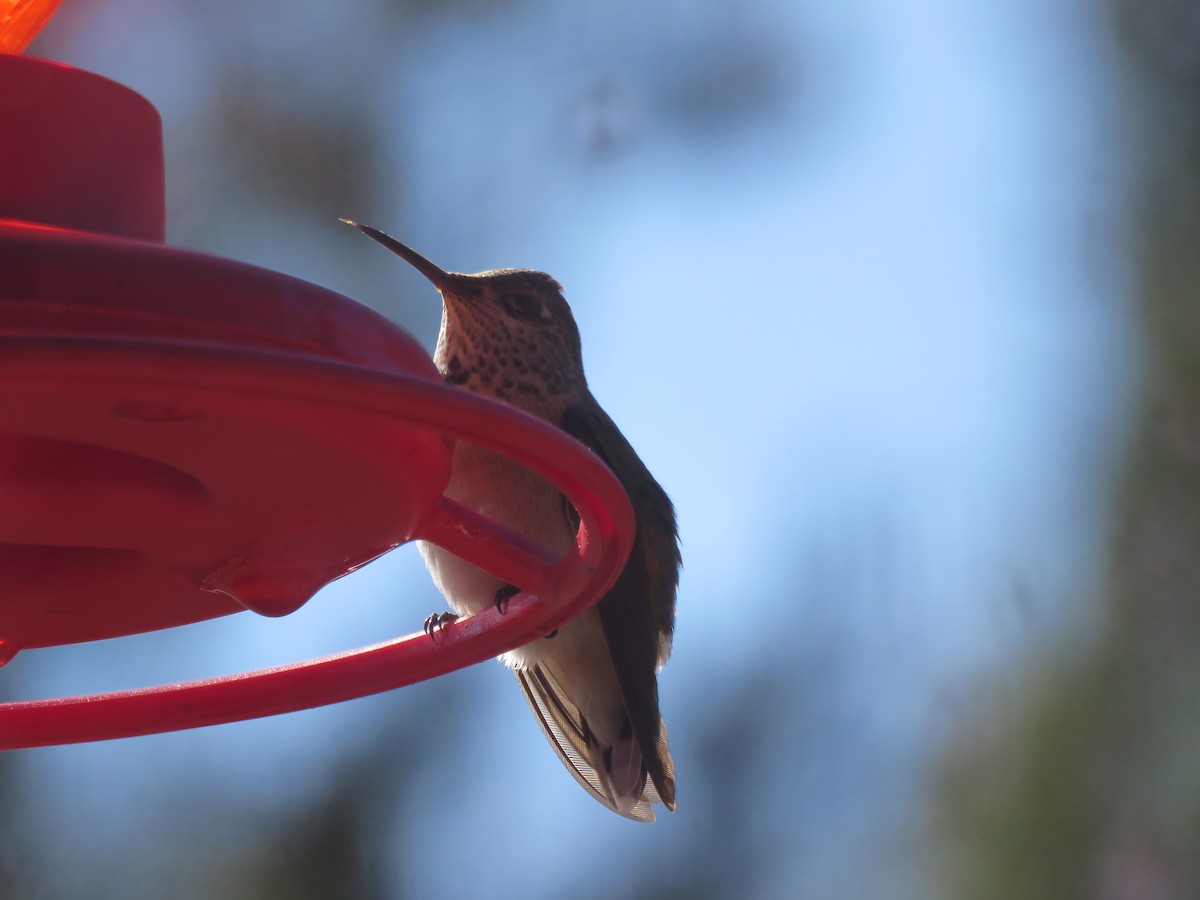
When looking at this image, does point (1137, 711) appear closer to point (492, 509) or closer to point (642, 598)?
point (642, 598)

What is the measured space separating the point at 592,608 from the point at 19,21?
2216 millimetres

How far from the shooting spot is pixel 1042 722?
4.03 m

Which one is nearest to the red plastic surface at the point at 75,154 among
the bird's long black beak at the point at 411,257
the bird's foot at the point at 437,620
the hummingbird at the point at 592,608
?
the bird's long black beak at the point at 411,257

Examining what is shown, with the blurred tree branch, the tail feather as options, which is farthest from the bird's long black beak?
the blurred tree branch

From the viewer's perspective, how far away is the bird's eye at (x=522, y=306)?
13.2 feet

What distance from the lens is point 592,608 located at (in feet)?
12.7

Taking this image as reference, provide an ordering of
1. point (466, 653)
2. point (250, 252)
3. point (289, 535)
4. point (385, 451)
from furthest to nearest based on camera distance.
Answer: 1. point (250, 252)
2. point (466, 653)
3. point (289, 535)
4. point (385, 451)

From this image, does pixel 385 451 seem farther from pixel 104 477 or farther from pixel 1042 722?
pixel 1042 722

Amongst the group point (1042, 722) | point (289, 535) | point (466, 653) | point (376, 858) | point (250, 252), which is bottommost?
point (376, 858)

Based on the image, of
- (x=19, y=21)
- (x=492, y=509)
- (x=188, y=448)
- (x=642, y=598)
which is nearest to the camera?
(x=188, y=448)

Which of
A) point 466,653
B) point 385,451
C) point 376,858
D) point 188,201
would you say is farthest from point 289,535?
point 376,858

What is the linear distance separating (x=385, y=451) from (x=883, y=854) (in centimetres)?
363

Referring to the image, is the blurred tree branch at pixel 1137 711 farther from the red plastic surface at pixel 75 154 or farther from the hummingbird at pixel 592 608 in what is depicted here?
the red plastic surface at pixel 75 154

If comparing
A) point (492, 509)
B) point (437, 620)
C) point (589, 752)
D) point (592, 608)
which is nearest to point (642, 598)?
point (592, 608)
